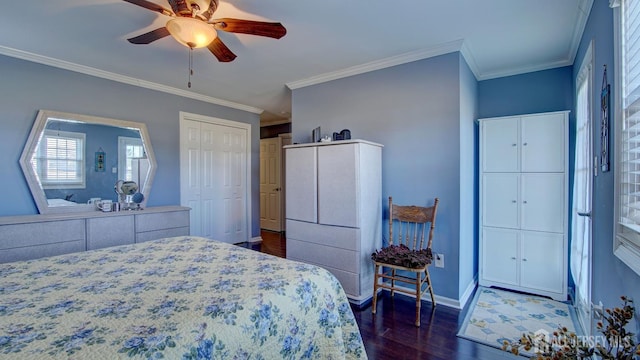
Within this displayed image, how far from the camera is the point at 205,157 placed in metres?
4.58

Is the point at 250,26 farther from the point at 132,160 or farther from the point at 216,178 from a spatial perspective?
the point at 216,178

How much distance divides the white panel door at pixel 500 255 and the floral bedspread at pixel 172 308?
220 centimetres

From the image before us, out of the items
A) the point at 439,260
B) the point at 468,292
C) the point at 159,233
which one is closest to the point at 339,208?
the point at 439,260

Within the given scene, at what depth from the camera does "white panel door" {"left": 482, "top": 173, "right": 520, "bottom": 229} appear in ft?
Result: 10.1

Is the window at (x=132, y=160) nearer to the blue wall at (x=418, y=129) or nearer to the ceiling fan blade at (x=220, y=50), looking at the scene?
the ceiling fan blade at (x=220, y=50)

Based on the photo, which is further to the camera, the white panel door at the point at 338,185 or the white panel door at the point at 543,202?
the white panel door at the point at 543,202

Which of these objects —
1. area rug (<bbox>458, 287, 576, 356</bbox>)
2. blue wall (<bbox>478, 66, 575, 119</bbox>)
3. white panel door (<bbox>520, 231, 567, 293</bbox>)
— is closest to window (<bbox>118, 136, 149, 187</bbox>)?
area rug (<bbox>458, 287, 576, 356</bbox>)

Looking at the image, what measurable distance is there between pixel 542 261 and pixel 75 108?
5153 mm

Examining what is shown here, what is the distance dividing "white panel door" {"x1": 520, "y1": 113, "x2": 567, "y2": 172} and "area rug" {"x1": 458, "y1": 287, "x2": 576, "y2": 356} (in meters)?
1.28

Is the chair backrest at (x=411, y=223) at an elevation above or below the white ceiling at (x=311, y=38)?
below

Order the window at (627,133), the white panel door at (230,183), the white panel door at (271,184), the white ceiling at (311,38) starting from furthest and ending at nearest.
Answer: the white panel door at (271,184) → the white panel door at (230,183) → the white ceiling at (311,38) → the window at (627,133)

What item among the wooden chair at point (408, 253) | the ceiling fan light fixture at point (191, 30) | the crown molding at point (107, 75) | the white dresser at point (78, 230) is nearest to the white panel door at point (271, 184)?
the crown molding at point (107, 75)

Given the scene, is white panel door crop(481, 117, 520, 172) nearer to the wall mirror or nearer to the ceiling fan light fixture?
the ceiling fan light fixture

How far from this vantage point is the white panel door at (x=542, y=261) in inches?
114
